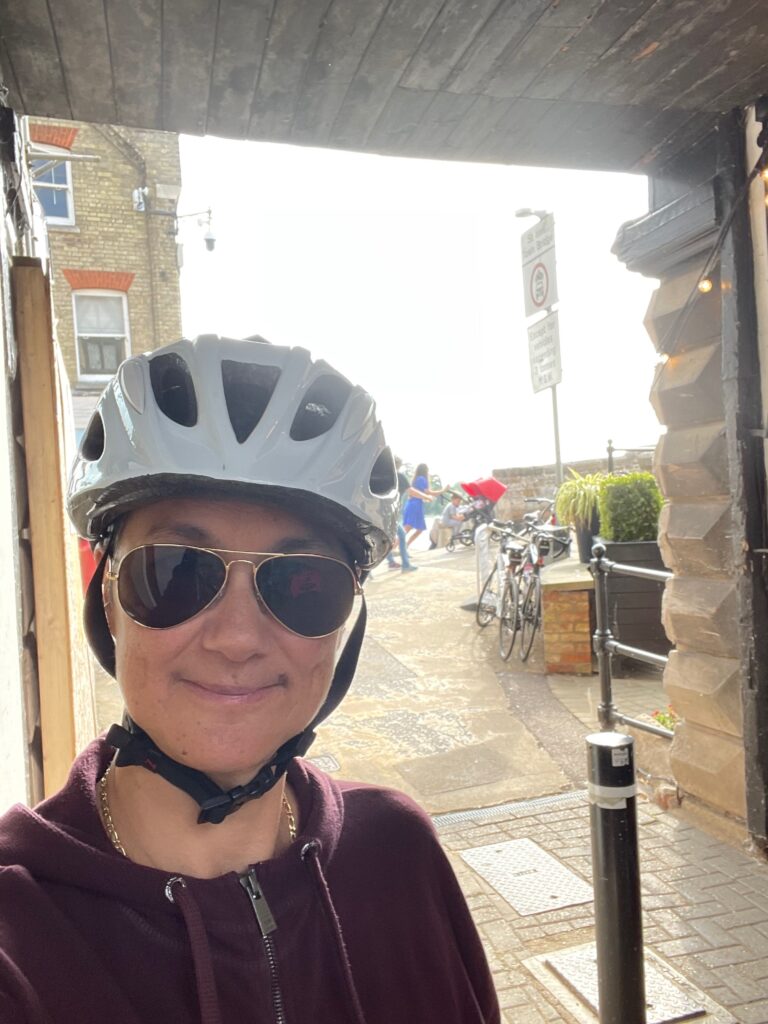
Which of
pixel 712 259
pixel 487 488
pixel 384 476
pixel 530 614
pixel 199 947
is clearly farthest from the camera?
pixel 487 488

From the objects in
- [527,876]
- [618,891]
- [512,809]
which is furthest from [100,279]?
[618,891]

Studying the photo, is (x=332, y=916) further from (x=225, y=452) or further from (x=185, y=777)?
(x=225, y=452)

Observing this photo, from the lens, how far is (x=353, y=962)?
1151 millimetres

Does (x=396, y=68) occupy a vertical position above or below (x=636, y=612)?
above

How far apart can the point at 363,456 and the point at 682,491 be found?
10.3 feet

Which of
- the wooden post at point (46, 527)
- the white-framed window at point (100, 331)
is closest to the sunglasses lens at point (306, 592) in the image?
the wooden post at point (46, 527)

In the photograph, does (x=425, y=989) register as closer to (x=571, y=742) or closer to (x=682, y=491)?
(x=682, y=491)

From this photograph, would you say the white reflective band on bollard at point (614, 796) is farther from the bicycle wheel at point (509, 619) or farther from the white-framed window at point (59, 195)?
the white-framed window at point (59, 195)

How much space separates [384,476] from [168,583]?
1.61 ft

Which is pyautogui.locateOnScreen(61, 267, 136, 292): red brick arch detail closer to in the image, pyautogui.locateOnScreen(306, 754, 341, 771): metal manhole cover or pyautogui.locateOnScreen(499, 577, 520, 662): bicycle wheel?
pyautogui.locateOnScreen(499, 577, 520, 662): bicycle wheel

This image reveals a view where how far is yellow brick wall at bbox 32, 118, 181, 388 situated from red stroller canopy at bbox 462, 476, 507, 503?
7.59 metres

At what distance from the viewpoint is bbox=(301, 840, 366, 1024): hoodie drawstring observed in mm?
1090

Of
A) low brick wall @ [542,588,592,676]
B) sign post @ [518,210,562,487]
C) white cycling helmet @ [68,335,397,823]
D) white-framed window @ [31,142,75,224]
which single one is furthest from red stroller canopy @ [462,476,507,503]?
white cycling helmet @ [68,335,397,823]

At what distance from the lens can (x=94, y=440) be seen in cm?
134
